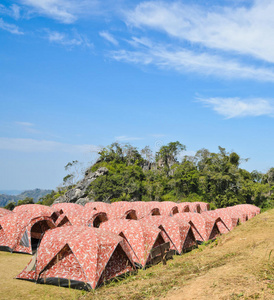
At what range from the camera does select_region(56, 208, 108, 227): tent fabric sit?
68.4ft

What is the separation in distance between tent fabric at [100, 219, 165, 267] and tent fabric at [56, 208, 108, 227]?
6.65 meters

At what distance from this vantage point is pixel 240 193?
1937 inches

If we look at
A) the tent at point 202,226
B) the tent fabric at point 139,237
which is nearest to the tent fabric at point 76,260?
the tent fabric at point 139,237

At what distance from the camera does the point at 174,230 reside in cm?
1608

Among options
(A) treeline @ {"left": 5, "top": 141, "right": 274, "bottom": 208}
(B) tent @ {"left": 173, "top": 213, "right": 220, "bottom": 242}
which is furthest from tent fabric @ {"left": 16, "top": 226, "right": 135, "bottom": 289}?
(A) treeline @ {"left": 5, "top": 141, "right": 274, "bottom": 208}

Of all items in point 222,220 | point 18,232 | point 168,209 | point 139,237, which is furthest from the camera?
point 168,209

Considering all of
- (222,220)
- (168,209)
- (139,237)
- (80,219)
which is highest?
(139,237)

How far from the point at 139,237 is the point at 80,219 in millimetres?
8931

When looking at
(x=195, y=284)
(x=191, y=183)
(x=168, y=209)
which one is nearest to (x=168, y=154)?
(x=191, y=183)

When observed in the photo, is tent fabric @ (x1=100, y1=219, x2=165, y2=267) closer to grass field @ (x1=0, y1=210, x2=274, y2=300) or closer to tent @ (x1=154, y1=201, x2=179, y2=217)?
grass field @ (x1=0, y1=210, x2=274, y2=300)

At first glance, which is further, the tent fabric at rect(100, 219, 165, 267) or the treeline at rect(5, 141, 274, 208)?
the treeline at rect(5, 141, 274, 208)

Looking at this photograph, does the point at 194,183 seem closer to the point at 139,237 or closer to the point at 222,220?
the point at 222,220

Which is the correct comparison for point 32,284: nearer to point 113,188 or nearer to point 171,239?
point 171,239

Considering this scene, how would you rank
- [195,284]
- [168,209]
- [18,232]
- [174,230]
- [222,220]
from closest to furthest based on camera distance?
[195,284], [174,230], [18,232], [222,220], [168,209]
